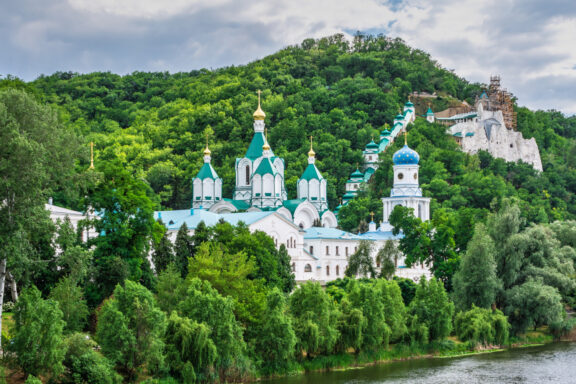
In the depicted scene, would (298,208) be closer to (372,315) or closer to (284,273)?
(284,273)

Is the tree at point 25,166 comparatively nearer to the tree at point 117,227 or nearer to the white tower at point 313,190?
the tree at point 117,227

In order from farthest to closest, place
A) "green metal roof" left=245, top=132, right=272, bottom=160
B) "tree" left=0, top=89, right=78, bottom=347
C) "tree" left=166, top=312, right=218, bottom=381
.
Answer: "green metal roof" left=245, top=132, right=272, bottom=160 < "tree" left=166, top=312, right=218, bottom=381 < "tree" left=0, top=89, right=78, bottom=347

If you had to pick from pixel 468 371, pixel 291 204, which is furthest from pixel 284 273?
pixel 291 204

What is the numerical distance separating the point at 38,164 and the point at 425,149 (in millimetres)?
58124

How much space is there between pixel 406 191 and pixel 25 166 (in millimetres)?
39276

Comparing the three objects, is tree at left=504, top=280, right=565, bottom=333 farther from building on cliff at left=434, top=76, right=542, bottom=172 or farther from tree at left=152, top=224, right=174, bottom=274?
building on cliff at left=434, top=76, right=542, bottom=172

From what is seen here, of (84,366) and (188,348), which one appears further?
(188,348)

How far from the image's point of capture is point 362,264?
167 feet

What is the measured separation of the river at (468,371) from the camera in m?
32.7

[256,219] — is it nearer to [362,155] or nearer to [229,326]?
[229,326]

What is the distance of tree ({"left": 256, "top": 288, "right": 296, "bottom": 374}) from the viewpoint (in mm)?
32469

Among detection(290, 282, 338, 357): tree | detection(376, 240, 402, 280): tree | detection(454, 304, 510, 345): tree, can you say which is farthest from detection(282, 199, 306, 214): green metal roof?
detection(290, 282, 338, 357): tree

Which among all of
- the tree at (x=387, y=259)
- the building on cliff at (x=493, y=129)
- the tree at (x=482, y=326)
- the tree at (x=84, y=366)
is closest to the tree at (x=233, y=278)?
the tree at (x=84, y=366)

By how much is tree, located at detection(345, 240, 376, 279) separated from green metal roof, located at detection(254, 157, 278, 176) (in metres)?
11.1
